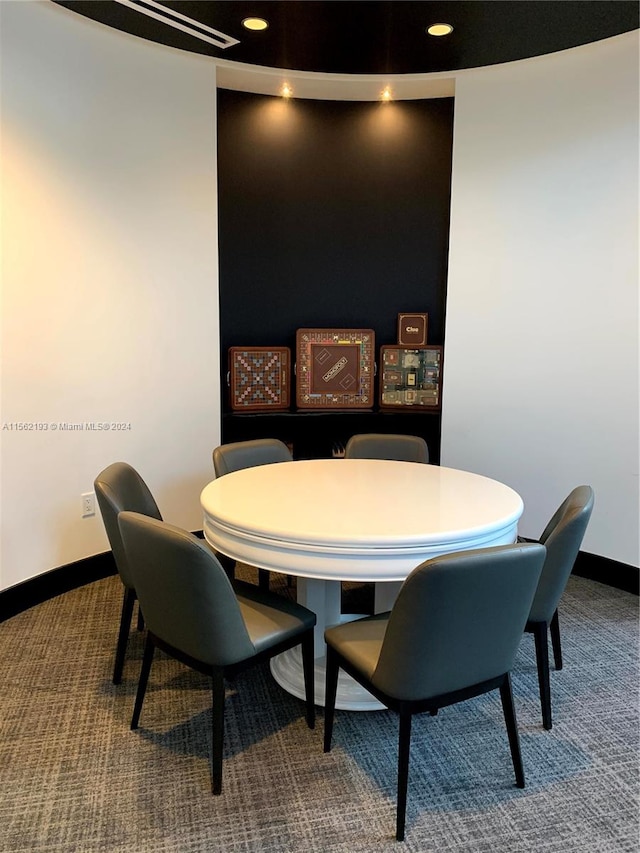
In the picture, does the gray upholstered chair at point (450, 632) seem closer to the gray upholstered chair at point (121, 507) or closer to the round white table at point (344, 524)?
the round white table at point (344, 524)

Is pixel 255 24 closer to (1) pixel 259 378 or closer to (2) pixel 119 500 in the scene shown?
(1) pixel 259 378

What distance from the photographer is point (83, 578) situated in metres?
3.54

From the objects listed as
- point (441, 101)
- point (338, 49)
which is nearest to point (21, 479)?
point (338, 49)

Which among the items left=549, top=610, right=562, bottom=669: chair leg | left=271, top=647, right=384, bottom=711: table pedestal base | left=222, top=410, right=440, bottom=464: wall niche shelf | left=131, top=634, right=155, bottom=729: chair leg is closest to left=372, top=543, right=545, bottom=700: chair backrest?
left=271, top=647, right=384, bottom=711: table pedestal base

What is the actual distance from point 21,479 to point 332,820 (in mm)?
2202

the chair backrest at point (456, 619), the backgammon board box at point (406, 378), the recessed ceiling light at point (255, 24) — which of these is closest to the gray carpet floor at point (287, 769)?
the chair backrest at point (456, 619)

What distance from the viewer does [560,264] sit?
3707 mm

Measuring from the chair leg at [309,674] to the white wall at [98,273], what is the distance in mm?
1716

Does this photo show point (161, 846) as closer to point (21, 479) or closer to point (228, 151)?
point (21, 479)

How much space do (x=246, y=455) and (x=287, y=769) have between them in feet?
5.05

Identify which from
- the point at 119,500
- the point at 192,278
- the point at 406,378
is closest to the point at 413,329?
the point at 406,378

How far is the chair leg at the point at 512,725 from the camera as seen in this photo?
6.22 feet

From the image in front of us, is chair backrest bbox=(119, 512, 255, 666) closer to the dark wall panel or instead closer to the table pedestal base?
the table pedestal base

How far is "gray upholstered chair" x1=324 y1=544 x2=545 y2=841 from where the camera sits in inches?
63.3
